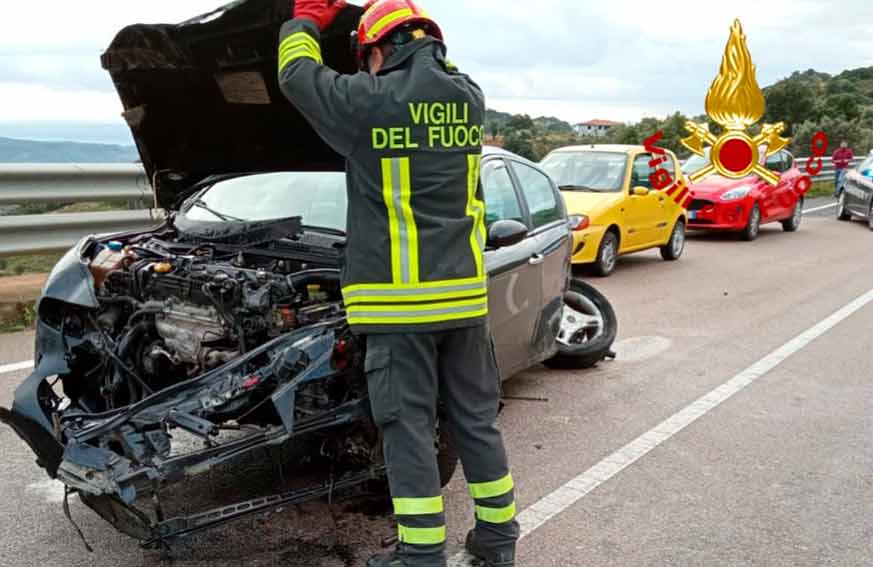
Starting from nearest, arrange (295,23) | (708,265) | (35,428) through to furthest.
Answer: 1. (295,23)
2. (35,428)
3. (708,265)

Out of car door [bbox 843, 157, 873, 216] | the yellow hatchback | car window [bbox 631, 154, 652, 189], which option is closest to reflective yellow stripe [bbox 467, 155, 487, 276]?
the yellow hatchback

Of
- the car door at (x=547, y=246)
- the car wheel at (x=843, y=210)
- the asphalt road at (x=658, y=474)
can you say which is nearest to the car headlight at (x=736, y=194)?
the car wheel at (x=843, y=210)

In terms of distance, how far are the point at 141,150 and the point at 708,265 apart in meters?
8.99

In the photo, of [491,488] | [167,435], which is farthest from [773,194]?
[167,435]

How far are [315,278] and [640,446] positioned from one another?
224cm

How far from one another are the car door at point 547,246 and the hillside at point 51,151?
2580 millimetres

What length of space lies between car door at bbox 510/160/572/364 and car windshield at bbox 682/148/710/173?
1069cm

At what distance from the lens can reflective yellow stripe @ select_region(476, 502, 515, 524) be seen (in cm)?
327

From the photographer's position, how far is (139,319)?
12.9 feet

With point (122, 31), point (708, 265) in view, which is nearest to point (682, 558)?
point (122, 31)

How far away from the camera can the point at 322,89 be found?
2.92 m

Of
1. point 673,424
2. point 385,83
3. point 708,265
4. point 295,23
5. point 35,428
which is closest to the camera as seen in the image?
point 385,83

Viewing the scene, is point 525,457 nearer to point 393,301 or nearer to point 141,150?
point 393,301

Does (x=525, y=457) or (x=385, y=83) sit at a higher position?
(x=385, y=83)
